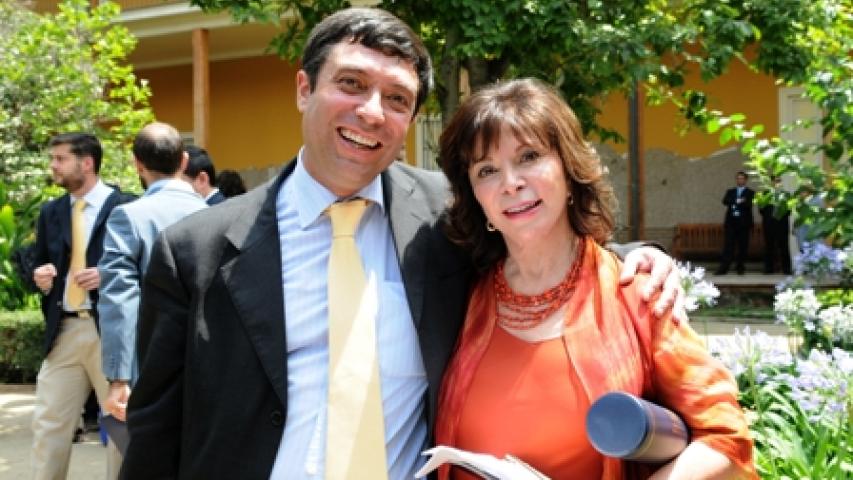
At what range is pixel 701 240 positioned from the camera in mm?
17031

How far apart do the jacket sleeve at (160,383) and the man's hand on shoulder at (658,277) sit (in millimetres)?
993

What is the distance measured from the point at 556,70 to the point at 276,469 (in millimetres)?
5473

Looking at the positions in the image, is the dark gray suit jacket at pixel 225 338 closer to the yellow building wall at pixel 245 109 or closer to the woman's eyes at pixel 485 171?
the woman's eyes at pixel 485 171

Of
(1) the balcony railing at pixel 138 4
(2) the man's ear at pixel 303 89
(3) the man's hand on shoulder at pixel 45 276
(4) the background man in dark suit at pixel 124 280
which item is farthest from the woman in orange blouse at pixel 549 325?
(1) the balcony railing at pixel 138 4

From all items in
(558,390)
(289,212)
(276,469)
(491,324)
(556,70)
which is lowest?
(276,469)

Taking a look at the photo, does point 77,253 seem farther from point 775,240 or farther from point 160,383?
point 775,240

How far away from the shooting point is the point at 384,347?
2.07 metres

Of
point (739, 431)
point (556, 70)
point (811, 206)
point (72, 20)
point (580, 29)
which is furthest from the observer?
point (72, 20)

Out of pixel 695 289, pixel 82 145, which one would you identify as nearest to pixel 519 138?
pixel 695 289

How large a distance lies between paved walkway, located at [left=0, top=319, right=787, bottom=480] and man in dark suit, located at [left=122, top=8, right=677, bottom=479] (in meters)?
3.09

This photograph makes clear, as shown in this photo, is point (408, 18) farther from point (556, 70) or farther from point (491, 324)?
point (491, 324)

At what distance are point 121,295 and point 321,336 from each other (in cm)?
274

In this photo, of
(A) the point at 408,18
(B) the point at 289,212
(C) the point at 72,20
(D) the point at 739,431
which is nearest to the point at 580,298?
(D) the point at 739,431

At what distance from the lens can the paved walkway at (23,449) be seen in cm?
592
